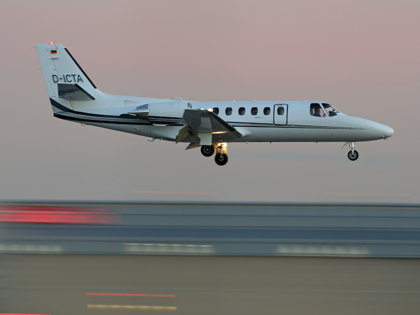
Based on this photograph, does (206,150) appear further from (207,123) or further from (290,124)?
(290,124)

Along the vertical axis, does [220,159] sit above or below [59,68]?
below

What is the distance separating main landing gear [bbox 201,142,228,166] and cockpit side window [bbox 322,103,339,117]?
15.7ft

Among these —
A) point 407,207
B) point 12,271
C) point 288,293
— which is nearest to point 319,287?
point 288,293

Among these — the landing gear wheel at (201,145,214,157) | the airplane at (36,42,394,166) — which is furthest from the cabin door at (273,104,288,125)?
the landing gear wheel at (201,145,214,157)

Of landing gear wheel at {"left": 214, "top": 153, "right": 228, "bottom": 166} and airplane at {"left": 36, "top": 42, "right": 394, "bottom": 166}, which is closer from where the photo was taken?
airplane at {"left": 36, "top": 42, "right": 394, "bottom": 166}

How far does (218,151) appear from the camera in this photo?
23984 millimetres

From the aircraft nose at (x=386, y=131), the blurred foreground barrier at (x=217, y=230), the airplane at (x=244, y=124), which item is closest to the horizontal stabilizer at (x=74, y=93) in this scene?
the airplane at (x=244, y=124)

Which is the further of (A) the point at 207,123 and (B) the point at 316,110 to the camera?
(B) the point at 316,110

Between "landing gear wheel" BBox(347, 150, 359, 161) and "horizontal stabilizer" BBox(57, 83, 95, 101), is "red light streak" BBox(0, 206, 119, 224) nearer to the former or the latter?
"horizontal stabilizer" BBox(57, 83, 95, 101)

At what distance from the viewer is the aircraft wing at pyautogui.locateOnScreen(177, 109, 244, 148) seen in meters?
20.5

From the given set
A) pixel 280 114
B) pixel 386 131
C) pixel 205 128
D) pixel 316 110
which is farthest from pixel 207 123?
pixel 386 131

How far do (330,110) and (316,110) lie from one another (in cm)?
62

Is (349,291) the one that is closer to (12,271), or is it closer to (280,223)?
(280,223)

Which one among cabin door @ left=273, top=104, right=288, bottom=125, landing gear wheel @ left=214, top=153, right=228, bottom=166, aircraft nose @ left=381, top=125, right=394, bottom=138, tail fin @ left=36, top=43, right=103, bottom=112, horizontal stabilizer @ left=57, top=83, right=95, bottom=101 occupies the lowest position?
landing gear wheel @ left=214, top=153, right=228, bottom=166
